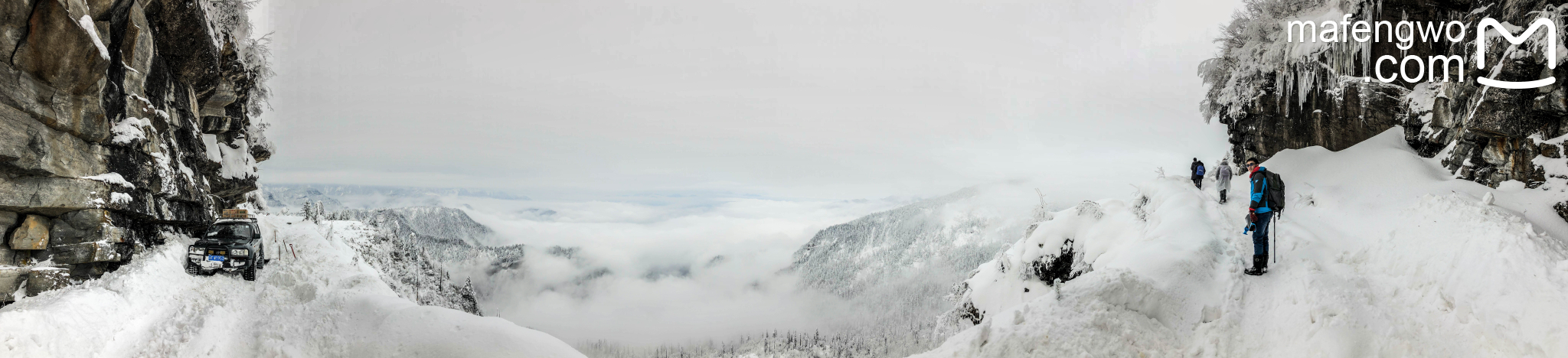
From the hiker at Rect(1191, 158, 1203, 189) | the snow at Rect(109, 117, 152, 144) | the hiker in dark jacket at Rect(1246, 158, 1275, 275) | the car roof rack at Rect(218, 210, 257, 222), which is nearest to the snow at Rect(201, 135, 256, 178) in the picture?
the car roof rack at Rect(218, 210, 257, 222)

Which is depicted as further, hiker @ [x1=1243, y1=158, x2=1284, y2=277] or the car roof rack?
the car roof rack

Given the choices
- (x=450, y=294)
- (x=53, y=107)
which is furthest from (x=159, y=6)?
(x=450, y=294)

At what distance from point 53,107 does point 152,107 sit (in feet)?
13.3

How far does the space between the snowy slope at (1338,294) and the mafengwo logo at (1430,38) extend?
257 cm

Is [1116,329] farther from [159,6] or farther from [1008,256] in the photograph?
[159,6]

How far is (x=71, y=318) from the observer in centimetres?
885

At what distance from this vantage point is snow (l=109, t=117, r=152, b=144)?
12172 millimetres

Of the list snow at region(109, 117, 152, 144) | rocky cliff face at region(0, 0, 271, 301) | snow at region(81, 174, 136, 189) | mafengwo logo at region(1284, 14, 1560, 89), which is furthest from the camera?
snow at region(109, 117, 152, 144)

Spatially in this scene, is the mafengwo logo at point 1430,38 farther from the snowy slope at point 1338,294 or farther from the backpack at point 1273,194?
the backpack at point 1273,194

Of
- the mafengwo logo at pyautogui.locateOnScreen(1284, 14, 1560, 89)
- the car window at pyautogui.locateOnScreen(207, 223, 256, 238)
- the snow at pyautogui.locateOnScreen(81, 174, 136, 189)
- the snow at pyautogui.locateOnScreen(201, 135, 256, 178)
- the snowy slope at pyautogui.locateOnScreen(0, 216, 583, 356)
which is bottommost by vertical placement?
the snowy slope at pyautogui.locateOnScreen(0, 216, 583, 356)

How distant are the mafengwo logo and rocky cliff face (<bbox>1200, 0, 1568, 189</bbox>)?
0.32 ft

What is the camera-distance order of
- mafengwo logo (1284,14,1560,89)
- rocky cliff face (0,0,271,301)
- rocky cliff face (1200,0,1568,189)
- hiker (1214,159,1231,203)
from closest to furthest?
rocky cliff face (0,0,271,301) < mafengwo logo (1284,14,1560,89) < rocky cliff face (1200,0,1568,189) < hiker (1214,159,1231,203)

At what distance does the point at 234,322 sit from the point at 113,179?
185 inches

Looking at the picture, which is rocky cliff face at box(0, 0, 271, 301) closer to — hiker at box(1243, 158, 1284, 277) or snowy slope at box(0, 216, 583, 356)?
snowy slope at box(0, 216, 583, 356)
